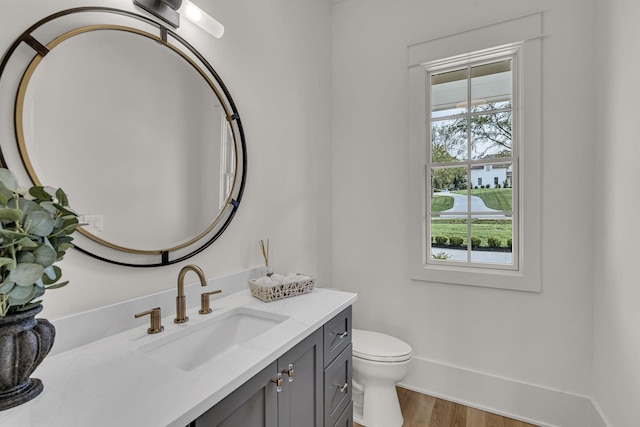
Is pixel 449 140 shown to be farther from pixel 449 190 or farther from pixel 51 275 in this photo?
pixel 51 275

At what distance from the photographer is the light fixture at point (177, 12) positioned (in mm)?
1184

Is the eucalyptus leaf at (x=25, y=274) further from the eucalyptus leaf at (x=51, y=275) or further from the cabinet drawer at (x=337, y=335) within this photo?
the cabinet drawer at (x=337, y=335)

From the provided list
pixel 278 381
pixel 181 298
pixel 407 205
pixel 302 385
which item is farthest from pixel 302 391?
pixel 407 205

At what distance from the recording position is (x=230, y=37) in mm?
1572

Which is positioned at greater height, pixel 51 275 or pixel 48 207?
pixel 48 207

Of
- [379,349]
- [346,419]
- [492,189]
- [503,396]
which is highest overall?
[492,189]

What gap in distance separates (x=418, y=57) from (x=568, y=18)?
2.70 feet

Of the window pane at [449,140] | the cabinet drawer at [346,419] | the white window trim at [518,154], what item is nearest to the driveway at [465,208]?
the white window trim at [518,154]

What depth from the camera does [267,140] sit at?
182 centimetres

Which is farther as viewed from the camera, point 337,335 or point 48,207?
point 337,335

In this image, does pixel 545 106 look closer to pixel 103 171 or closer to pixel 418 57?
pixel 418 57

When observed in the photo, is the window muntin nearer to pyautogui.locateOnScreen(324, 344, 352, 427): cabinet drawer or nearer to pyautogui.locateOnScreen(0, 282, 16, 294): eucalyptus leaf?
pyautogui.locateOnScreen(324, 344, 352, 427): cabinet drawer

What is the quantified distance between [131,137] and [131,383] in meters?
0.81

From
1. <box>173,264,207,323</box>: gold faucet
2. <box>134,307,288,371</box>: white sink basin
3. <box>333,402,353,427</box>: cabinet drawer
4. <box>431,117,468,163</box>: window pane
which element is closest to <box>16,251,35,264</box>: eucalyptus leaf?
<box>134,307,288,371</box>: white sink basin
